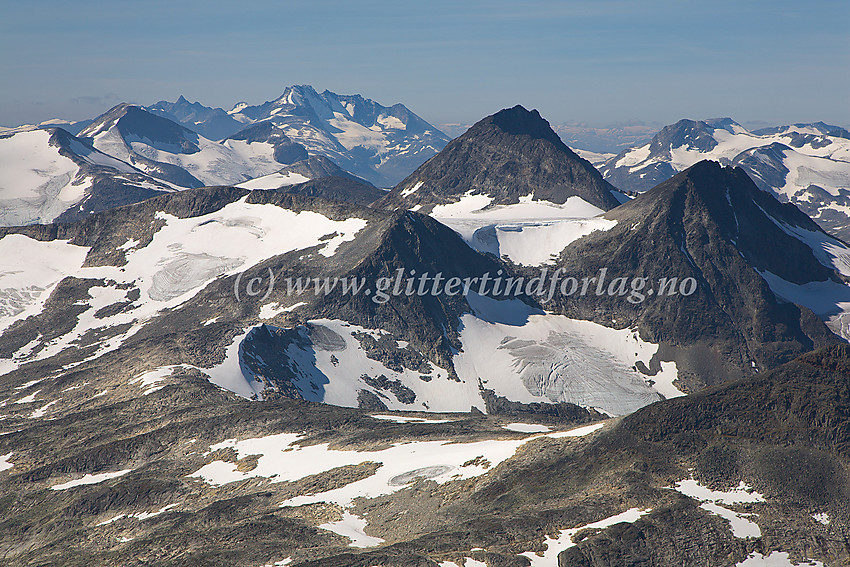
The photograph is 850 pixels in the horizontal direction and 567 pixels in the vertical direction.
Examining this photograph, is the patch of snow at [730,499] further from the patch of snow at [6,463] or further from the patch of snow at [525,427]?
the patch of snow at [6,463]

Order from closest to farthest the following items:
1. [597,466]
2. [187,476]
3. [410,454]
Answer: [597,466], [410,454], [187,476]

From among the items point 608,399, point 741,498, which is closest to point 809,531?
point 741,498

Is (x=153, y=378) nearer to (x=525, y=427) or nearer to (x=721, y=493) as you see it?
(x=525, y=427)

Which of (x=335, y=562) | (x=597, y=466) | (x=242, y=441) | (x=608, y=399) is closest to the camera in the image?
(x=335, y=562)

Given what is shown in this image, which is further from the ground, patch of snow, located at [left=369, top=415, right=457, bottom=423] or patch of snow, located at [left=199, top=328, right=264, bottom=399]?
patch of snow, located at [left=199, top=328, right=264, bottom=399]

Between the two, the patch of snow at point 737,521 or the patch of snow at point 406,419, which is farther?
the patch of snow at point 406,419

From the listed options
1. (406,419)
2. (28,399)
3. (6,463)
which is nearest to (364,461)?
(406,419)

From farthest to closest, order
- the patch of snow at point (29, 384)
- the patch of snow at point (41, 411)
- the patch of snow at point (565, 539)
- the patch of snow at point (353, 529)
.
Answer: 1. the patch of snow at point (29, 384)
2. the patch of snow at point (41, 411)
3. the patch of snow at point (353, 529)
4. the patch of snow at point (565, 539)

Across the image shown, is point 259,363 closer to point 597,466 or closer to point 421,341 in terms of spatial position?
point 421,341

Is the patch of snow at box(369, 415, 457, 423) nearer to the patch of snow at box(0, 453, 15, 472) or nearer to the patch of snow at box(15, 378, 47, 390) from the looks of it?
the patch of snow at box(0, 453, 15, 472)

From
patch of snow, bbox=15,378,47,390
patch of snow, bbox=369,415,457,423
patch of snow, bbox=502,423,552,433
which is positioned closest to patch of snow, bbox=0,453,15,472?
patch of snow, bbox=369,415,457,423

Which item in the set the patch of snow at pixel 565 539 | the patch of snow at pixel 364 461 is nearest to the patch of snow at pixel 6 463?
the patch of snow at pixel 364 461
